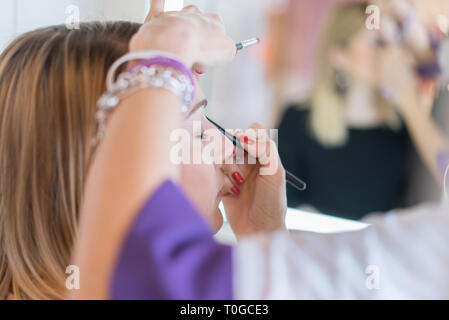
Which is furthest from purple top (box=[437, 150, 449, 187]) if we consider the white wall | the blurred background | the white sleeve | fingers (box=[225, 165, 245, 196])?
the white wall

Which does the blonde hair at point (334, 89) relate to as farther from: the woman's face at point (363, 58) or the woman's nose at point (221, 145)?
the woman's nose at point (221, 145)

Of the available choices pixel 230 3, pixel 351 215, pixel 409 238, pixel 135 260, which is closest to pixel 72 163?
pixel 135 260

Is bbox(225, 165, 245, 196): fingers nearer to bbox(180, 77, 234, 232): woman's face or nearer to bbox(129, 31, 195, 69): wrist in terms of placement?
bbox(180, 77, 234, 232): woman's face

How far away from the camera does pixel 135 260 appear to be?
0.37 metres

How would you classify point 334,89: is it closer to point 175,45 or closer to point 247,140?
point 247,140

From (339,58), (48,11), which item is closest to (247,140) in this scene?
(339,58)

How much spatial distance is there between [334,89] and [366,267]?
→ 17.5 inches

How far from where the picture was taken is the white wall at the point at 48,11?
120cm

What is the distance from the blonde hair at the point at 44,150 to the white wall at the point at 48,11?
1.89 ft

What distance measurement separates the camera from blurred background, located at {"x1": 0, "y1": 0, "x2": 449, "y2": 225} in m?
0.65

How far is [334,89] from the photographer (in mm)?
779

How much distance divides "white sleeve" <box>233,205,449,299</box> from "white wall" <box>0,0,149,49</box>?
0.95 m
